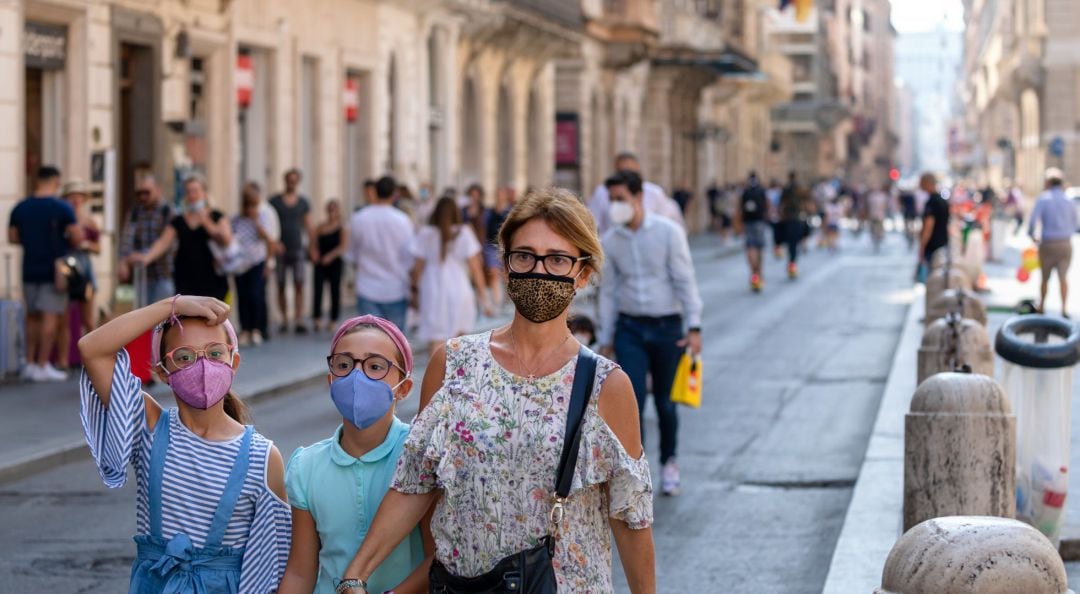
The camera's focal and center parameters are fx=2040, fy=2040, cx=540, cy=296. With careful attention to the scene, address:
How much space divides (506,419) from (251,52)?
22.2 meters

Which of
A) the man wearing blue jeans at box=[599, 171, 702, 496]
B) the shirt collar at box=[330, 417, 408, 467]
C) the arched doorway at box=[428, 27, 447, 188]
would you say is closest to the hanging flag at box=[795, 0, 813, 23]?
the arched doorway at box=[428, 27, 447, 188]

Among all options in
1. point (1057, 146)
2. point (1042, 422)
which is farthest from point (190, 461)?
point (1057, 146)

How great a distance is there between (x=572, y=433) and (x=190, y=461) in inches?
43.1

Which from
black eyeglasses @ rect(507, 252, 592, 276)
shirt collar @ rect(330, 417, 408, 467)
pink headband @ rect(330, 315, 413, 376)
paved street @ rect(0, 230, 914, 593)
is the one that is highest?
black eyeglasses @ rect(507, 252, 592, 276)

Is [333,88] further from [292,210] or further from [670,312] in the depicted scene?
[670,312]

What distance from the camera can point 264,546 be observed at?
15.9ft

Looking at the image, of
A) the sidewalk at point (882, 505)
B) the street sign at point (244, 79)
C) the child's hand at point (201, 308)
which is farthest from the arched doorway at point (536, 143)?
the child's hand at point (201, 308)

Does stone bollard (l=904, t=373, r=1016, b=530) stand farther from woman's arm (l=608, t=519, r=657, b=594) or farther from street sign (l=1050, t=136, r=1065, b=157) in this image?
street sign (l=1050, t=136, r=1065, b=157)

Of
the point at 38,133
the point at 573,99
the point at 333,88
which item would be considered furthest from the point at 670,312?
the point at 573,99

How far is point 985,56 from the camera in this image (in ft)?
417

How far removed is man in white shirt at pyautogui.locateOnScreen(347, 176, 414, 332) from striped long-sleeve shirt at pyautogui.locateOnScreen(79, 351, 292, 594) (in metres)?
11.0

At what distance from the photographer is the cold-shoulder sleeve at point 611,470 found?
4.27 m

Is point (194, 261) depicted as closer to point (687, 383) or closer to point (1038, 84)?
point (687, 383)

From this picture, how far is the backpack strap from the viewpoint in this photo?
13.9 feet
